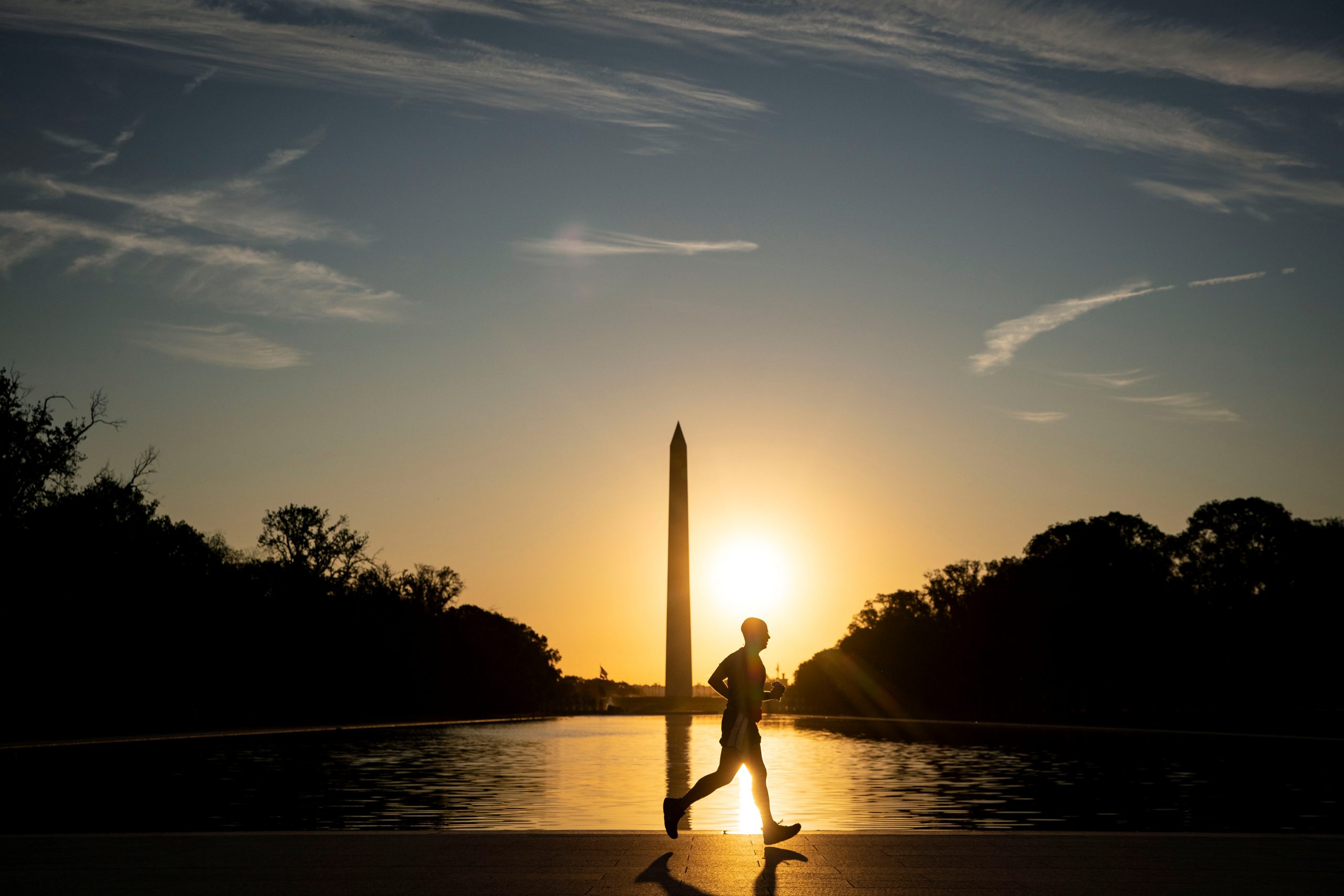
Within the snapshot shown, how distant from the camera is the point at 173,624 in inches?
2441

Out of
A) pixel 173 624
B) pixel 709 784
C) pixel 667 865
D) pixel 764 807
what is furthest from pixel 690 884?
pixel 173 624

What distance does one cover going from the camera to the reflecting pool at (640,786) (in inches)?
660

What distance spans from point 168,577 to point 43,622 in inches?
389

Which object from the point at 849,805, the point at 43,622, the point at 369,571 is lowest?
the point at 849,805

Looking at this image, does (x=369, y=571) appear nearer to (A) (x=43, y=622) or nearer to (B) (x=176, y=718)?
(B) (x=176, y=718)

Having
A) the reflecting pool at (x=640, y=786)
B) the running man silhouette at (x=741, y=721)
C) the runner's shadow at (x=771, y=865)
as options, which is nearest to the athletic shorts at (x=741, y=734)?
the running man silhouette at (x=741, y=721)

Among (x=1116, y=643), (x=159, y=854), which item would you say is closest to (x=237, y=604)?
(x=1116, y=643)

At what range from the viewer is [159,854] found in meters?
10.5

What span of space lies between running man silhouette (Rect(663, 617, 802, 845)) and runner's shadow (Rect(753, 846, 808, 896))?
583 mm

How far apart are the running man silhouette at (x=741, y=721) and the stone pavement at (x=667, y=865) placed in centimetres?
39

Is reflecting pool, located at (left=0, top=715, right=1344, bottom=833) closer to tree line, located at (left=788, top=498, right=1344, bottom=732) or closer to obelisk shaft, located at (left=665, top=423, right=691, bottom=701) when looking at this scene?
tree line, located at (left=788, top=498, right=1344, bottom=732)

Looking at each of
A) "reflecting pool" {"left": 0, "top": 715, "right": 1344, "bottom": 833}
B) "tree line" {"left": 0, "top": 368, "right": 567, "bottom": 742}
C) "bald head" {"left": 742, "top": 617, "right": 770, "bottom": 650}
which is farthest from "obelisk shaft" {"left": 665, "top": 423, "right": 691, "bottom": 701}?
"bald head" {"left": 742, "top": 617, "right": 770, "bottom": 650}

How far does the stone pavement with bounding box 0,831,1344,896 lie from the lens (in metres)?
8.91

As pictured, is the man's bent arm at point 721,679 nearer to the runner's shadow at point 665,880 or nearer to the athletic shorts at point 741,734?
the athletic shorts at point 741,734
